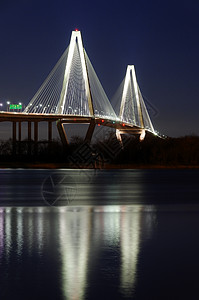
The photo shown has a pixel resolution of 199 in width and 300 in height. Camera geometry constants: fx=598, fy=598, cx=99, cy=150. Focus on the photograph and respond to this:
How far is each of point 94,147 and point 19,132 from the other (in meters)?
7.72

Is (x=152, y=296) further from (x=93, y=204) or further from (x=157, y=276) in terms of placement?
(x=93, y=204)

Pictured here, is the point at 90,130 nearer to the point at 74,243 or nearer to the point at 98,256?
the point at 74,243

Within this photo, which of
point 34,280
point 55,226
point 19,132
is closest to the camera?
point 34,280

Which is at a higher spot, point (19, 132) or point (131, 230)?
point (19, 132)

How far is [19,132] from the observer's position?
5647 centimetres

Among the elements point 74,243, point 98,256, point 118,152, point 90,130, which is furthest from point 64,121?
point 98,256

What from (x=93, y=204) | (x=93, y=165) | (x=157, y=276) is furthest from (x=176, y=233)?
(x=93, y=165)

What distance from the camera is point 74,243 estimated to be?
8875 mm

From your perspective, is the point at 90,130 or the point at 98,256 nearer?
the point at 98,256

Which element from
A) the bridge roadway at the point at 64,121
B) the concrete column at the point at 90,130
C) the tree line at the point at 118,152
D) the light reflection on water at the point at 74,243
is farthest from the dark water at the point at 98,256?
the tree line at the point at 118,152

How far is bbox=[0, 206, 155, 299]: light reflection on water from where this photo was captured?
6.44 m

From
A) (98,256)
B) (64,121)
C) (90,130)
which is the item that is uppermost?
(64,121)

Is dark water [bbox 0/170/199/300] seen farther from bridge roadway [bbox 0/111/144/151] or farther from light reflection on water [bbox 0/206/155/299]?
bridge roadway [bbox 0/111/144/151]

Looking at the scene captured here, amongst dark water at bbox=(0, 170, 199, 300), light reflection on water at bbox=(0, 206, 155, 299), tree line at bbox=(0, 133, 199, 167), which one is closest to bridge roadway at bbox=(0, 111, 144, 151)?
tree line at bbox=(0, 133, 199, 167)
